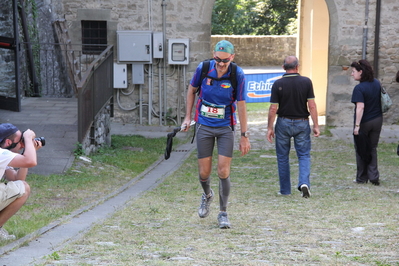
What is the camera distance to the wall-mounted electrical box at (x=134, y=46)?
14.7 m

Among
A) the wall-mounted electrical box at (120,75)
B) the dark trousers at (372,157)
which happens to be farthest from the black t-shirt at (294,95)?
the wall-mounted electrical box at (120,75)

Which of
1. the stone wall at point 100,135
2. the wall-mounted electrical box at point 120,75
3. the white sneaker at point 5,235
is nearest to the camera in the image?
the white sneaker at point 5,235

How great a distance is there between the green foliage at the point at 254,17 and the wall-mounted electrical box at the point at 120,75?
22685 mm

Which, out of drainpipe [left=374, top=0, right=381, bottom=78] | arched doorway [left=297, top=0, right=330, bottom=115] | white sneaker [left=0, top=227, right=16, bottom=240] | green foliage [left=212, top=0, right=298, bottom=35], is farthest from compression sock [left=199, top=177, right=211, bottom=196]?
green foliage [left=212, top=0, right=298, bottom=35]

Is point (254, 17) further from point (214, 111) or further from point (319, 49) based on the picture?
point (214, 111)

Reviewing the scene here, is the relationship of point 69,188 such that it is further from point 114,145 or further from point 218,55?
point 114,145

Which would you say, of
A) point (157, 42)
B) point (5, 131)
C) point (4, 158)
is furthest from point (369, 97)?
point (157, 42)

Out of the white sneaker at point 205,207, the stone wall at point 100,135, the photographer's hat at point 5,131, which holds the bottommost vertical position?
the stone wall at point 100,135

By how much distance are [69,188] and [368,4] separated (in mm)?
9737

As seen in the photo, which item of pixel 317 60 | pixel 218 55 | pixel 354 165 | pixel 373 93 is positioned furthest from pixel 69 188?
pixel 317 60

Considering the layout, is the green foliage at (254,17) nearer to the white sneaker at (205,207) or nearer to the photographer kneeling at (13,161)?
the white sneaker at (205,207)

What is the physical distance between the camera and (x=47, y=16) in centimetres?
1611

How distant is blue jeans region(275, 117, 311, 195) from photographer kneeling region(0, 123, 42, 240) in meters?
3.40

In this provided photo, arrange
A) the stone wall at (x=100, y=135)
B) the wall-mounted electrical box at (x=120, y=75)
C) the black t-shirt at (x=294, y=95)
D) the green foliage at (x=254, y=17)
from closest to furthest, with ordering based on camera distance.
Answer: the black t-shirt at (x=294, y=95)
the stone wall at (x=100, y=135)
the wall-mounted electrical box at (x=120, y=75)
the green foliage at (x=254, y=17)
